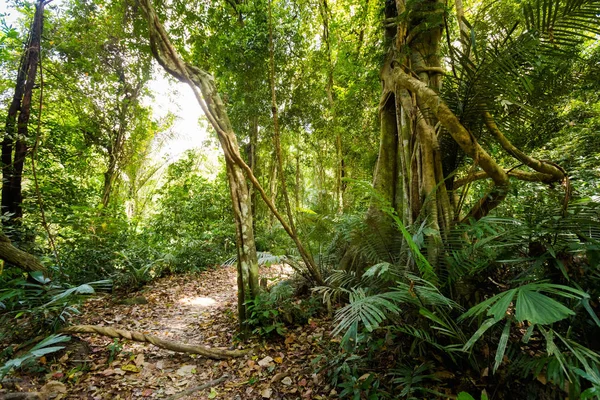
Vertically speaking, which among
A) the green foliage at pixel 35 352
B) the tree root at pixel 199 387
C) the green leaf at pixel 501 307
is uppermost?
the green leaf at pixel 501 307

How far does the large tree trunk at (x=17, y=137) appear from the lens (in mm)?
4238

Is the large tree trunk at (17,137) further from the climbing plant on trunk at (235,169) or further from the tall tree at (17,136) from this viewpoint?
the climbing plant on trunk at (235,169)

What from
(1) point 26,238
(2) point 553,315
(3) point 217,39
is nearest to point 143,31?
(3) point 217,39

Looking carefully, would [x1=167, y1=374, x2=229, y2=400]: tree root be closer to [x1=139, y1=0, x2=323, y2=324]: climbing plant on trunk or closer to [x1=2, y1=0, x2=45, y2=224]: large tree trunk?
[x1=139, y1=0, x2=323, y2=324]: climbing plant on trunk

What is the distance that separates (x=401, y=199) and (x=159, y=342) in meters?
3.04

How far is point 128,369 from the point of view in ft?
8.29

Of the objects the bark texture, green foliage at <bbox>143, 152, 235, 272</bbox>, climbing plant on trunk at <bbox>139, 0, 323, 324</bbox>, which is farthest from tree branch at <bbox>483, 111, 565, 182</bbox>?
green foliage at <bbox>143, 152, 235, 272</bbox>

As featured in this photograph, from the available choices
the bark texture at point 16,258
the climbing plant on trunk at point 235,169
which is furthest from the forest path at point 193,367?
the bark texture at point 16,258

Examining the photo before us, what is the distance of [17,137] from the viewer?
165 inches

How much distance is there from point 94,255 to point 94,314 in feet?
5.48

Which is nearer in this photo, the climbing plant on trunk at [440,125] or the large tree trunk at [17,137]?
the climbing plant on trunk at [440,125]

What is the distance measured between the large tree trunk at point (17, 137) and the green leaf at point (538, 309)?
5.91 metres

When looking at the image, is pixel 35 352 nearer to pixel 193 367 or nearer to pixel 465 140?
pixel 193 367

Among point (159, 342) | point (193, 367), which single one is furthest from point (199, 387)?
point (159, 342)
